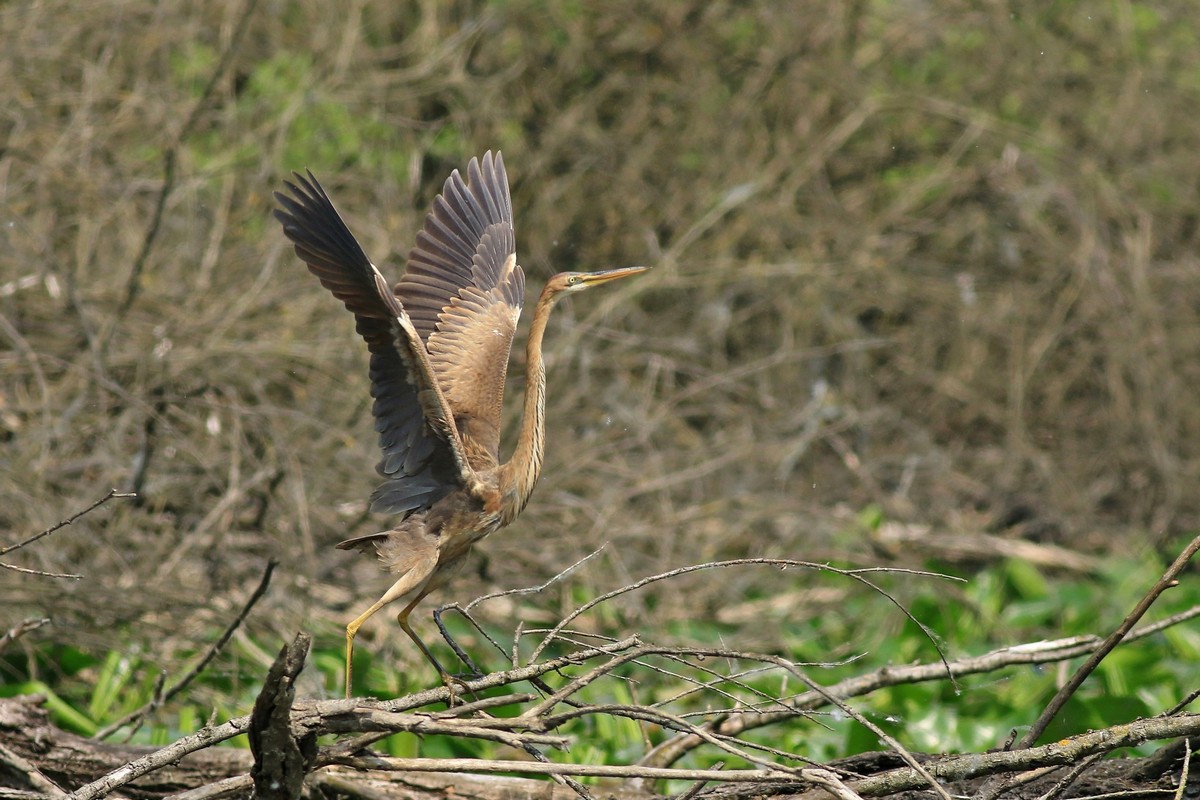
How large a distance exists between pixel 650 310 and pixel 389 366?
208 inches

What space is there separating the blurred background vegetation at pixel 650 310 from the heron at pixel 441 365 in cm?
106

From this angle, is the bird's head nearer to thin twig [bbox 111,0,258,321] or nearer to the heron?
the heron

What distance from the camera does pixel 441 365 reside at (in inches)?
189

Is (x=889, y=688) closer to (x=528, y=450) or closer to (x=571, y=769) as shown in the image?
(x=528, y=450)

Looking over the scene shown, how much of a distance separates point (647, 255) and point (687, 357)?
0.93 meters

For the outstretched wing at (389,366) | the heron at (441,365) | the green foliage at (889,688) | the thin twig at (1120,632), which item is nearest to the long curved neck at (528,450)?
the heron at (441,365)

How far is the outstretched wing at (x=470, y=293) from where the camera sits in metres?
4.70

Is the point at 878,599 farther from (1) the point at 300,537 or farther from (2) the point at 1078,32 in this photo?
(2) the point at 1078,32

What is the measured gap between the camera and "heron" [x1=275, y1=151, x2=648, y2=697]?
3.84 meters

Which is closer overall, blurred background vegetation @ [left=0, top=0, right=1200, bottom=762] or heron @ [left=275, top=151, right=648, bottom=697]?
heron @ [left=275, top=151, right=648, bottom=697]

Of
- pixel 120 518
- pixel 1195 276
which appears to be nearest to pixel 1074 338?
pixel 1195 276

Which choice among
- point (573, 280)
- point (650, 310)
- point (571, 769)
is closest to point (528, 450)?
point (573, 280)

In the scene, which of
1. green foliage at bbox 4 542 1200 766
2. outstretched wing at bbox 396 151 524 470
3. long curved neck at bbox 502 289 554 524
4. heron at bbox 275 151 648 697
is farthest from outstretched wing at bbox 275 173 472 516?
green foliage at bbox 4 542 1200 766

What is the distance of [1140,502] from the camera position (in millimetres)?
8797
